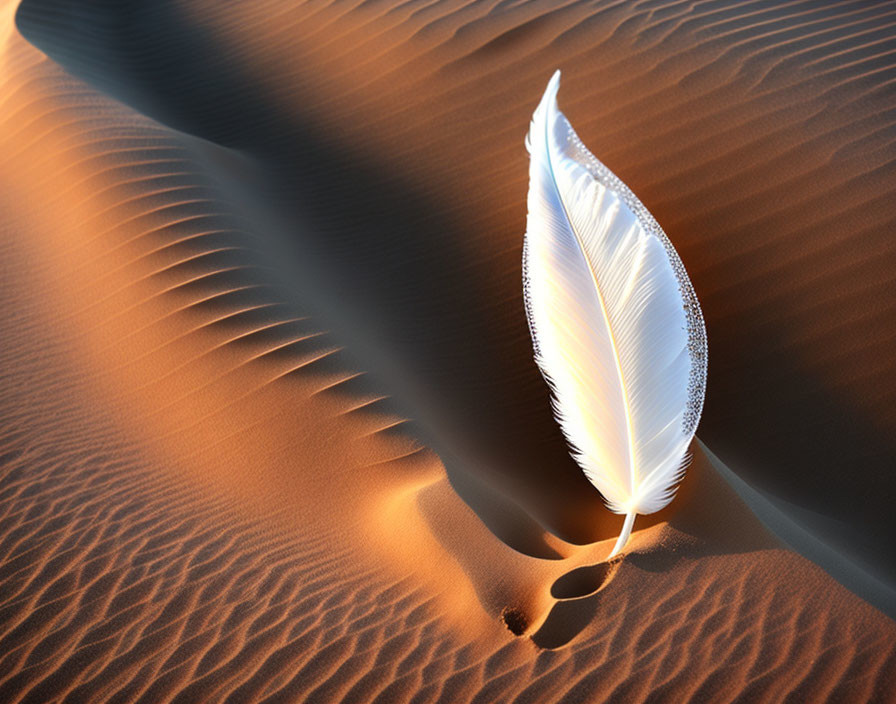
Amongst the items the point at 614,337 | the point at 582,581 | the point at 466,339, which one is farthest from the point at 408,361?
the point at 582,581

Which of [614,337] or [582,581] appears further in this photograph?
[614,337]

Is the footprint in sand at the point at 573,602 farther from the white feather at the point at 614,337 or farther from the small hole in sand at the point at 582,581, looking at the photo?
the white feather at the point at 614,337

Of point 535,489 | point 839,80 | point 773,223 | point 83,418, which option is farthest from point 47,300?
point 839,80

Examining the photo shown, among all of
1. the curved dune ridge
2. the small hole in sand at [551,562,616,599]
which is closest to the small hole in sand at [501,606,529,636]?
the curved dune ridge

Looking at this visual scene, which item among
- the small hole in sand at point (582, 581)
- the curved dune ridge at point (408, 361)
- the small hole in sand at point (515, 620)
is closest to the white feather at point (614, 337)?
the small hole in sand at point (582, 581)

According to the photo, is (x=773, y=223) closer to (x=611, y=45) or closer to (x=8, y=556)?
(x=611, y=45)

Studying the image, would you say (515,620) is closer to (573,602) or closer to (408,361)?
(573,602)
